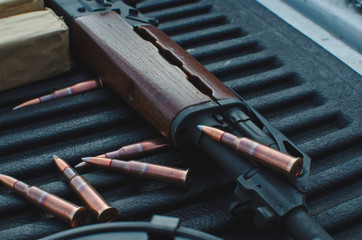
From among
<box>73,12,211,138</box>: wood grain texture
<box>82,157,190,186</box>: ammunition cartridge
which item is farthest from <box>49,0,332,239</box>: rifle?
<box>82,157,190,186</box>: ammunition cartridge

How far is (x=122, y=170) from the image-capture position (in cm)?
139

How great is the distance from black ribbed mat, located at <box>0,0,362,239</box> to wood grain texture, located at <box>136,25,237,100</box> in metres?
0.23

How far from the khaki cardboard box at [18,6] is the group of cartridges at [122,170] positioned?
Result: 684 millimetres

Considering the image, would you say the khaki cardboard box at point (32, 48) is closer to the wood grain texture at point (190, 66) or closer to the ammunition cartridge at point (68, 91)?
the ammunition cartridge at point (68, 91)

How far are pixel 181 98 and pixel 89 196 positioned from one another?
1.31 feet

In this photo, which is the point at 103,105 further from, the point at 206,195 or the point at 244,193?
the point at 244,193

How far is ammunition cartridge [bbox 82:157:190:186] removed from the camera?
134cm

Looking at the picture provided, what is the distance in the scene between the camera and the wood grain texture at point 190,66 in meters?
1.44

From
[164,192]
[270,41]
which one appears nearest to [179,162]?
[164,192]

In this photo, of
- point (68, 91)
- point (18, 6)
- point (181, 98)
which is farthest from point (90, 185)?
point (18, 6)

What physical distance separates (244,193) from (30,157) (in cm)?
71

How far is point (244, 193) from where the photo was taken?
1.19 meters

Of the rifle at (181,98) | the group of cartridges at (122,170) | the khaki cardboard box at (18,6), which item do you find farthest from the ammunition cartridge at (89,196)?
the khaki cardboard box at (18,6)

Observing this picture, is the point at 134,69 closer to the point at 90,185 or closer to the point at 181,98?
the point at 181,98
